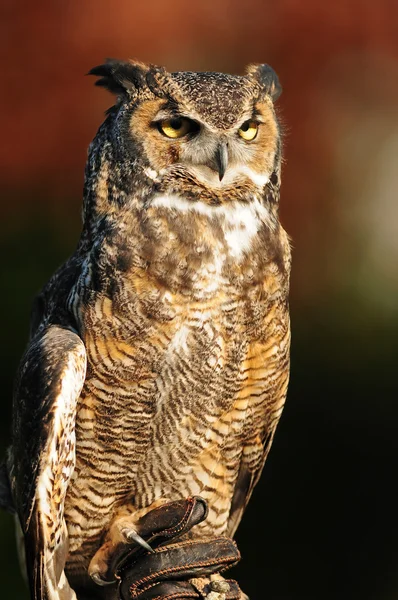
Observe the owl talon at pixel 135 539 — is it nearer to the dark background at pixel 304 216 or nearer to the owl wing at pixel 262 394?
the owl wing at pixel 262 394

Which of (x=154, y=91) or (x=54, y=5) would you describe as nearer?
(x=154, y=91)

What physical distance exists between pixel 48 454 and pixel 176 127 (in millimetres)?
781

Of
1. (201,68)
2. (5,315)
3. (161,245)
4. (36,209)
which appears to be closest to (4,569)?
(5,315)

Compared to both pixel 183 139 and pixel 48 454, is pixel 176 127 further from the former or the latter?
pixel 48 454

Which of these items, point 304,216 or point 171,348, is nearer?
point 171,348

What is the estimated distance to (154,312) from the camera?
202cm

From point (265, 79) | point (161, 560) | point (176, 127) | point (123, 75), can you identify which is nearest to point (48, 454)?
point (161, 560)

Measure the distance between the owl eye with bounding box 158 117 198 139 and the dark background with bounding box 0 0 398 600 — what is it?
2517 millimetres

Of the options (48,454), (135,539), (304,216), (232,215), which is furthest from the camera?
(304,216)

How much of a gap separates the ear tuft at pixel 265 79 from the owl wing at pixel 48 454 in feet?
2.47

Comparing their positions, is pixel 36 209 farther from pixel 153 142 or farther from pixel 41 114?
pixel 153 142

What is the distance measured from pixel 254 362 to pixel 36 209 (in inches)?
137

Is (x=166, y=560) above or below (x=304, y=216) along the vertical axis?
below

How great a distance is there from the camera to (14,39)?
5.89 meters
